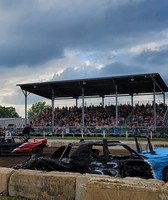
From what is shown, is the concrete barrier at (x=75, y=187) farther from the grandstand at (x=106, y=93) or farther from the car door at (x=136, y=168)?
the grandstand at (x=106, y=93)

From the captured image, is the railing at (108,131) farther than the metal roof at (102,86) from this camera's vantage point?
No

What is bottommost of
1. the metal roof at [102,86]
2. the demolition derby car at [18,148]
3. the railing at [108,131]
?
the demolition derby car at [18,148]

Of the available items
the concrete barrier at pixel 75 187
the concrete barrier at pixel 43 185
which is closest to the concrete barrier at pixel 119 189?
the concrete barrier at pixel 75 187

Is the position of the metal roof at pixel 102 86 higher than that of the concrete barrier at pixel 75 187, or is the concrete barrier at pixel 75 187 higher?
the metal roof at pixel 102 86

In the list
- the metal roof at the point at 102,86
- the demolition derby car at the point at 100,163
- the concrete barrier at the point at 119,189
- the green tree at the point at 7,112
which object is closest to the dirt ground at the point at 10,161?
the demolition derby car at the point at 100,163

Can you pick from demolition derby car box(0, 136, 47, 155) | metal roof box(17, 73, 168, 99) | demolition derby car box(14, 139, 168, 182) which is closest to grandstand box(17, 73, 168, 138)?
metal roof box(17, 73, 168, 99)

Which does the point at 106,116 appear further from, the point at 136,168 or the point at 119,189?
the point at 119,189

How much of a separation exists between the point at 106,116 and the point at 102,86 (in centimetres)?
373

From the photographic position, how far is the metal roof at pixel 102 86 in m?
38.8

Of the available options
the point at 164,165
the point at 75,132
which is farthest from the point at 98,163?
the point at 75,132

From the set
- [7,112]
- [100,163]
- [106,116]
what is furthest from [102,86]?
[7,112]

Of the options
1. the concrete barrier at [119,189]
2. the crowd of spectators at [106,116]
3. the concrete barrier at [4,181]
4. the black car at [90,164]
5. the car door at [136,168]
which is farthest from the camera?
the crowd of spectators at [106,116]

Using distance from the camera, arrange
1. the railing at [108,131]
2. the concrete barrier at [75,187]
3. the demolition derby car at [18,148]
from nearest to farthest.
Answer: the concrete barrier at [75,187]
the demolition derby car at [18,148]
the railing at [108,131]

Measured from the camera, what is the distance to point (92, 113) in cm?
4578
